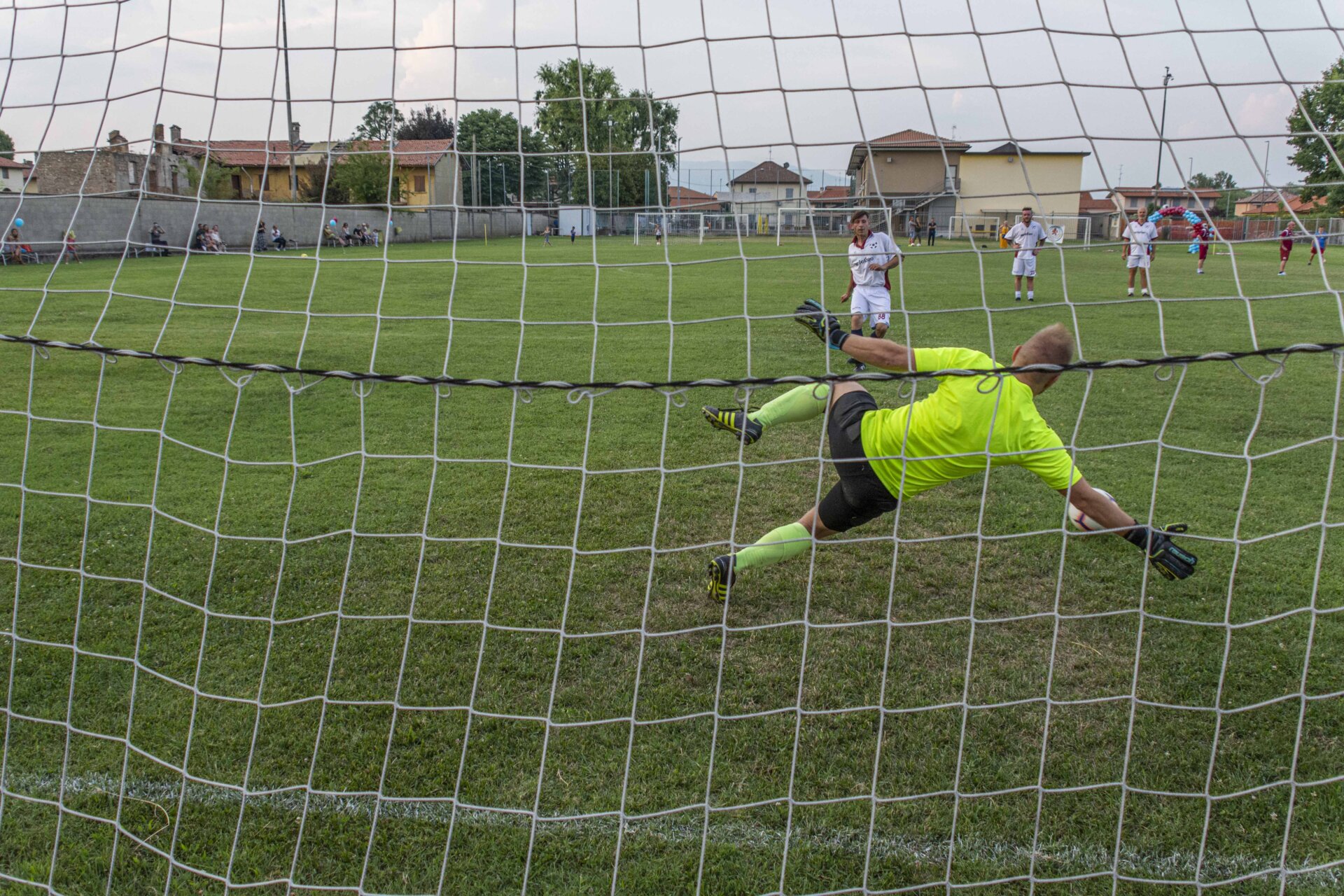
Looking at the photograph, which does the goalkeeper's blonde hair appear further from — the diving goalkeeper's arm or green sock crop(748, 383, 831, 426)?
green sock crop(748, 383, 831, 426)

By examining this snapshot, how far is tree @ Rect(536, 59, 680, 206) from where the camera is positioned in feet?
10.9

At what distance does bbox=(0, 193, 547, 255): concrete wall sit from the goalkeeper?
1.57m

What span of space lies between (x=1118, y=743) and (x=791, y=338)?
7991mm

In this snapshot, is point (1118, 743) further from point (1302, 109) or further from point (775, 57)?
point (775, 57)

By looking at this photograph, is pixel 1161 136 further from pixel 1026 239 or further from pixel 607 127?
pixel 1026 239

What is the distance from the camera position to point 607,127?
3.67 metres

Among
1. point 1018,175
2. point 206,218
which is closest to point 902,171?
point 1018,175

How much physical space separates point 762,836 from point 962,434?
1.60 metres

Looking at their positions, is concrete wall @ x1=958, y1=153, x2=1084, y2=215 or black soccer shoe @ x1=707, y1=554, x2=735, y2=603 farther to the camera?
black soccer shoe @ x1=707, y1=554, x2=735, y2=603

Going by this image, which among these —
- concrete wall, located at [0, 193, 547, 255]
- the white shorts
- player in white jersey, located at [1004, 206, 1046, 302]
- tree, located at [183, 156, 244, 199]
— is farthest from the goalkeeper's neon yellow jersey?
player in white jersey, located at [1004, 206, 1046, 302]

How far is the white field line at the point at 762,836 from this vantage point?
2592 mm

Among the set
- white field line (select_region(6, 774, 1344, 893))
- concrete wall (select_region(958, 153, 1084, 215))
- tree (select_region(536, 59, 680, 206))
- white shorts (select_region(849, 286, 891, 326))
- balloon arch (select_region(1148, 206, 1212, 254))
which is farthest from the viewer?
white shorts (select_region(849, 286, 891, 326))

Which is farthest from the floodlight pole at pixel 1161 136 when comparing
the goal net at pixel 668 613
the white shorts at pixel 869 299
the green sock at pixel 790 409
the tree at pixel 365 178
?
the white shorts at pixel 869 299

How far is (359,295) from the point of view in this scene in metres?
15.2
